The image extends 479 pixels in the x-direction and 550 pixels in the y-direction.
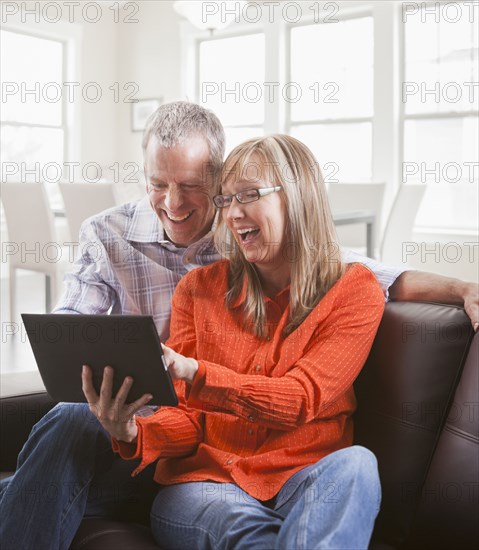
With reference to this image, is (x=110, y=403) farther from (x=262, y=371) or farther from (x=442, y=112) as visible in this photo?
(x=442, y=112)

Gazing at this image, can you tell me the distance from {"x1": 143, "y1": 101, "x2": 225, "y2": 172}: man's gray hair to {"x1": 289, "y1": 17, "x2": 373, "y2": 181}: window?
4.51 m

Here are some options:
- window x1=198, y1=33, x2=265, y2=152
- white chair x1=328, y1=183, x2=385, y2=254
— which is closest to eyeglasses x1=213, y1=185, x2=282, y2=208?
white chair x1=328, y1=183, x2=385, y2=254

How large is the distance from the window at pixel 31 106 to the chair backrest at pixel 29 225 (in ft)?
7.12

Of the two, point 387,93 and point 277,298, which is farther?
point 387,93

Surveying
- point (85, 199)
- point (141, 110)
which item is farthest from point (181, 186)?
point (141, 110)

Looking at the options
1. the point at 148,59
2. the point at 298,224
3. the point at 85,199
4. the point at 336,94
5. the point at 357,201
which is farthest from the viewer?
the point at 148,59

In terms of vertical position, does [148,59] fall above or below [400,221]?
above

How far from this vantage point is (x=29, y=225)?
4570 millimetres

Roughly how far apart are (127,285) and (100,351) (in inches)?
22.9

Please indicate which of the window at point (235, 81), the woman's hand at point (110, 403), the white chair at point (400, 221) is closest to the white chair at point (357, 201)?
the white chair at point (400, 221)

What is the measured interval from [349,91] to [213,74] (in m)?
1.61

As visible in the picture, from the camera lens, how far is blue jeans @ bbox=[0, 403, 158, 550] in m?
1.30

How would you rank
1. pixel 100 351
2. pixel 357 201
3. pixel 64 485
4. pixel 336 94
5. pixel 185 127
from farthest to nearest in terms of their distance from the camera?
pixel 336 94, pixel 357 201, pixel 185 127, pixel 64 485, pixel 100 351

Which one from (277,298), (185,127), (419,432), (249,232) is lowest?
(419,432)
